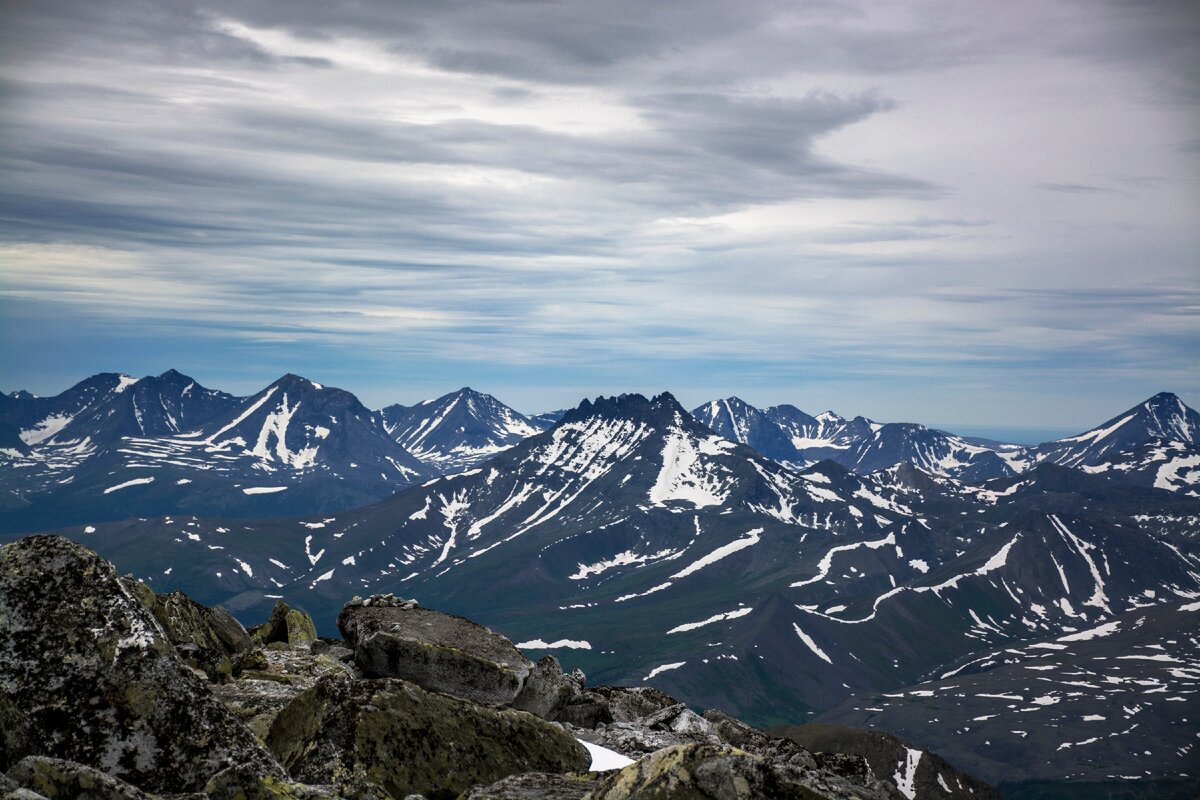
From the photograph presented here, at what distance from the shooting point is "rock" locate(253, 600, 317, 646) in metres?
50.2

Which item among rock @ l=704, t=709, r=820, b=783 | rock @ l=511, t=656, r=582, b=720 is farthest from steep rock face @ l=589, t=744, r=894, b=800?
rock @ l=511, t=656, r=582, b=720

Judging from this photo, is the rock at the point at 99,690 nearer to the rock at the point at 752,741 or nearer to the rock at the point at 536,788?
the rock at the point at 536,788

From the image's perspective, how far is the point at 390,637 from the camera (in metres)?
31.0

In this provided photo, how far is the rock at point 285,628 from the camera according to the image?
165 ft

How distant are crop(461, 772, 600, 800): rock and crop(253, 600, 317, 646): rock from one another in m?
31.7

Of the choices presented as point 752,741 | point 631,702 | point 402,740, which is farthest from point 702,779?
point 631,702

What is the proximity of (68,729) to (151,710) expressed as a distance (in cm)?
127

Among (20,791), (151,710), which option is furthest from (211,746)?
(20,791)

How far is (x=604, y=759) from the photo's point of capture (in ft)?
86.8

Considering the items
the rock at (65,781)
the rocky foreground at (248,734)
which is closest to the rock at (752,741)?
the rocky foreground at (248,734)

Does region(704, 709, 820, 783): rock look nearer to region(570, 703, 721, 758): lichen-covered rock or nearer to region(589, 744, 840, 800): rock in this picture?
region(570, 703, 721, 758): lichen-covered rock

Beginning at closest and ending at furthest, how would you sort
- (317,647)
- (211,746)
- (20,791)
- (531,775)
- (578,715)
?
(20,791), (211,746), (531,775), (578,715), (317,647)

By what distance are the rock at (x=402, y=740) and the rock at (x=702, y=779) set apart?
6.09 metres

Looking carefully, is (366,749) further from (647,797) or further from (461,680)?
(461,680)
